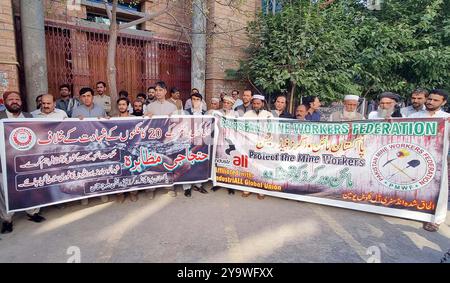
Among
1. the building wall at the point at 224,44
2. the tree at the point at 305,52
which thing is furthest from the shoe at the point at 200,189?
the building wall at the point at 224,44

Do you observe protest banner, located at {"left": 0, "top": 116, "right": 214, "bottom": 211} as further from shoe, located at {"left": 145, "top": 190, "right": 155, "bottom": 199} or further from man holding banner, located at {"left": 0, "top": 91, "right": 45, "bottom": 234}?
shoe, located at {"left": 145, "top": 190, "right": 155, "bottom": 199}

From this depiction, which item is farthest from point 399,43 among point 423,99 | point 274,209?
point 274,209

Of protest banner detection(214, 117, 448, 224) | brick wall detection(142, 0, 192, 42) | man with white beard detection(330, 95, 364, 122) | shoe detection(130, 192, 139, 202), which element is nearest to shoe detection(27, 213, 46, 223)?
shoe detection(130, 192, 139, 202)

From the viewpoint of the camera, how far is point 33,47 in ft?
18.6

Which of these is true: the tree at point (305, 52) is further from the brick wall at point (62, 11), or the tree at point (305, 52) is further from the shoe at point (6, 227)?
the shoe at point (6, 227)

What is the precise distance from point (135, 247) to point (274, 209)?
211 centimetres

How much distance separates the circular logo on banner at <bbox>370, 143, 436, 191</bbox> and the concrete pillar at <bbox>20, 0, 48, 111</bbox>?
6.36 metres

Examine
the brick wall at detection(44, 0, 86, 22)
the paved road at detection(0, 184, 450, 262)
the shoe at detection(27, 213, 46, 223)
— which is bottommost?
the paved road at detection(0, 184, 450, 262)

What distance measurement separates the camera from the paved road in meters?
3.06

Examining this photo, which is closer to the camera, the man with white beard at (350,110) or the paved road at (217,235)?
the paved road at (217,235)

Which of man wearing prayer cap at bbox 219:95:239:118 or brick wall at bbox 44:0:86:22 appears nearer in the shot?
man wearing prayer cap at bbox 219:95:239:118

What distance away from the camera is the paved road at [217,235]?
3.06 m

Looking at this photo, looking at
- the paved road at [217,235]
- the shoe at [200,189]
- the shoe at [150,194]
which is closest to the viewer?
the paved road at [217,235]

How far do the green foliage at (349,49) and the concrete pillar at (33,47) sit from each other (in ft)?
15.7
